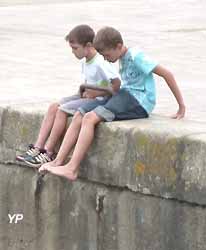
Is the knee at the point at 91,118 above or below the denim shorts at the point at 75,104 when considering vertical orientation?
below

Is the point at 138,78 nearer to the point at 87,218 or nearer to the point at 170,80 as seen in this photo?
the point at 170,80

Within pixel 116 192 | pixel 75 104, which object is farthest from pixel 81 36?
pixel 116 192

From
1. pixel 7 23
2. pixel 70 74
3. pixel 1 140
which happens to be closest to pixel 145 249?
pixel 1 140

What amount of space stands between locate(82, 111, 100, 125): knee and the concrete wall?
5cm

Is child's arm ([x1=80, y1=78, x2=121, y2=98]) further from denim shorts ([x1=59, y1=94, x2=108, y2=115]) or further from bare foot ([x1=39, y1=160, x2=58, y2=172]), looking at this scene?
bare foot ([x1=39, y1=160, x2=58, y2=172])

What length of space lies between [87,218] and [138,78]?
894 millimetres

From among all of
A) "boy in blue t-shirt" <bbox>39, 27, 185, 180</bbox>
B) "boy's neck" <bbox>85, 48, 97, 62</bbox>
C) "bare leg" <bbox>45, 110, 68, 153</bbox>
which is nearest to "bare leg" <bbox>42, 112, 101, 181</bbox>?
"boy in blue t-shirt" <bbox>39, 27, 185, 180</bbox>

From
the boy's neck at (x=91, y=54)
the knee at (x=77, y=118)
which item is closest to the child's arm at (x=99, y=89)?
the boy's neck at (x=91, y=54)

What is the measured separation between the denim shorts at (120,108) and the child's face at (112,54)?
0.21 m

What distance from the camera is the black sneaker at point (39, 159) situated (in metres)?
6.71

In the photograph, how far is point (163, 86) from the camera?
924 cm

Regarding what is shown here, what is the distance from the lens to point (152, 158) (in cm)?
599

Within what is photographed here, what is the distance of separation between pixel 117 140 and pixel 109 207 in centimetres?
42

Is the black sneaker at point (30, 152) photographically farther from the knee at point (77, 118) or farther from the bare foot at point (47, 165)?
the knee at point (77, 118)
